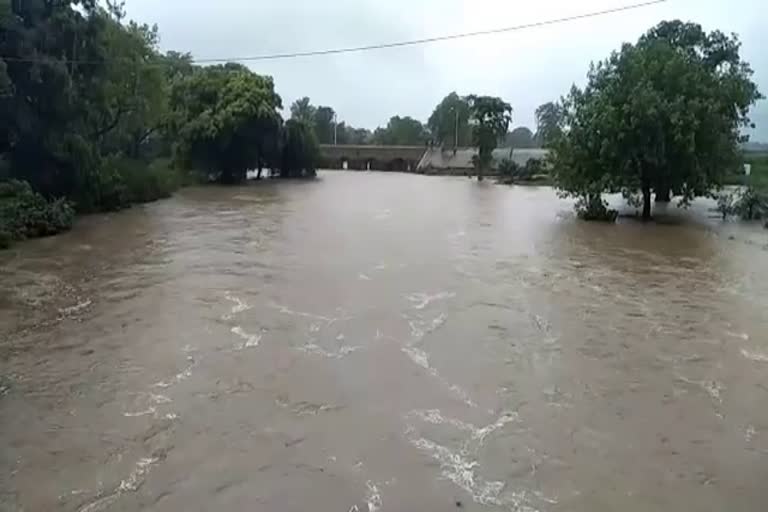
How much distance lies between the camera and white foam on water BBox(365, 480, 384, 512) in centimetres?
470

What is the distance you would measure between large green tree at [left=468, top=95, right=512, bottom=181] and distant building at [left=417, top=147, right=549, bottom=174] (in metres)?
5.30

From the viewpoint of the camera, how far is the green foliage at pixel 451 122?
243 ft

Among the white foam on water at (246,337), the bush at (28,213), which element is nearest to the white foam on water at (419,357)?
the white foam on water at (246,337)

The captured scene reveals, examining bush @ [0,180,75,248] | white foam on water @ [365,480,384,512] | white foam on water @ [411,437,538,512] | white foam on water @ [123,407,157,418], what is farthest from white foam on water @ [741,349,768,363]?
bush @ [0,180,75,248]

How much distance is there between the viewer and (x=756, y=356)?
318 inches

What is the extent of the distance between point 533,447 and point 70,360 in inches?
203

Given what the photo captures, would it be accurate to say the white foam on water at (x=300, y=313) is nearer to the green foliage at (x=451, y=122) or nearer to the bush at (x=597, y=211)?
the bush at (x=597, y=211)

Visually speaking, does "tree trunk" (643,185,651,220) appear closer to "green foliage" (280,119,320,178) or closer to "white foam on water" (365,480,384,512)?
"white foam on water" (365,480,384,512)

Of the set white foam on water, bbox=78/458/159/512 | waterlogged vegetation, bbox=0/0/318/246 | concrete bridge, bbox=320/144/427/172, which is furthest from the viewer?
concrete bridge, bbox=320/144/427/172

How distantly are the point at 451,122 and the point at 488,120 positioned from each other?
25.9m

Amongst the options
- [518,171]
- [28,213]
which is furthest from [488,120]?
[28,213]

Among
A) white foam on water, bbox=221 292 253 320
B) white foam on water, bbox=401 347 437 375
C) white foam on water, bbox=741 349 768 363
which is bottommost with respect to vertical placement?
white foam on water, bbox=401 347 437 375

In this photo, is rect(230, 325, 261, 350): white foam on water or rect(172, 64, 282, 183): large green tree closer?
rect(230, 325, 261, 350): white foam on water

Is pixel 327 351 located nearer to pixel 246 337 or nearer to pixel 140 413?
pixel 246 337
